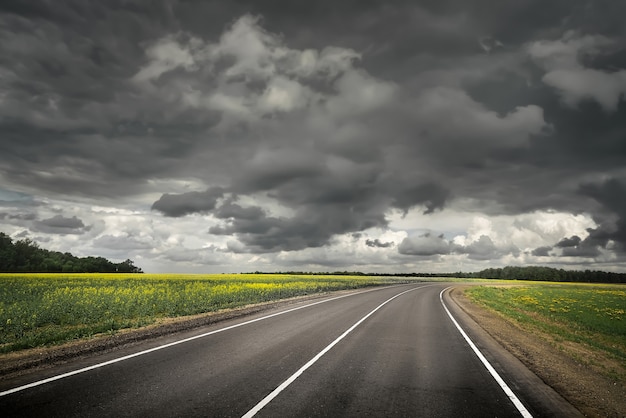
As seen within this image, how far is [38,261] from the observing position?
300 feet

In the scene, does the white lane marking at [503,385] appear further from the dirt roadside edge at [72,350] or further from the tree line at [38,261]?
the tree line at [38,261]

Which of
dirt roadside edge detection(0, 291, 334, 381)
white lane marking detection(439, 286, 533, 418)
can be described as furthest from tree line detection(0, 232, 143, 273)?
white lane marking detection(439, 286, 533, 418)

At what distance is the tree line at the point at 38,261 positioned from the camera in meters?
84.9

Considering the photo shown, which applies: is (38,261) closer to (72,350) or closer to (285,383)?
(72,350)

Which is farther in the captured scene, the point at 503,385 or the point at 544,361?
the point at 544,361

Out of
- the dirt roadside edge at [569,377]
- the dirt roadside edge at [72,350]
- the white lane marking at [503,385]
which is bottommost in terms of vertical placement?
the dirt roadside edge at [569,377]

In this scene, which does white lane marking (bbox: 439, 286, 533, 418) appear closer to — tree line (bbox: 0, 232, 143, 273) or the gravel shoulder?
the gravel shoulder

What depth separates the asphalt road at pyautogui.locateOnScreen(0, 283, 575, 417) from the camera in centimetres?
583

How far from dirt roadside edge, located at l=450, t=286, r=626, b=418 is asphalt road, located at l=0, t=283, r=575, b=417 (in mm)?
428

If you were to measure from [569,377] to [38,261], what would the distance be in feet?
375

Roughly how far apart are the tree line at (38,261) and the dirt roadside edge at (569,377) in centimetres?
9852

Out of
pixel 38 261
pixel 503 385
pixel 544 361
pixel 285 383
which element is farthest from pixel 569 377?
pixel 38 261

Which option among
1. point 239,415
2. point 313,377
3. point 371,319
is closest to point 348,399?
point 313,377

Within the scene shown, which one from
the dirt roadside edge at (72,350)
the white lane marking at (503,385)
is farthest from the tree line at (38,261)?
the white lane marking at (503,385)
